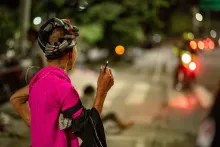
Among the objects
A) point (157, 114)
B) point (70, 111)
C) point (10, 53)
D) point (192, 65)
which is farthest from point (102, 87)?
point (10, 53)

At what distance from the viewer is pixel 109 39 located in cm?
2609

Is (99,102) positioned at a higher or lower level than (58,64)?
lower

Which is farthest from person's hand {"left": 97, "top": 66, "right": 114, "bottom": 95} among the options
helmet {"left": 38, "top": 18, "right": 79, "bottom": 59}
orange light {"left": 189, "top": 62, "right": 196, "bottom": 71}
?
orange light {"left": 189, "top": 62, "right": 196, "bottom": 71}

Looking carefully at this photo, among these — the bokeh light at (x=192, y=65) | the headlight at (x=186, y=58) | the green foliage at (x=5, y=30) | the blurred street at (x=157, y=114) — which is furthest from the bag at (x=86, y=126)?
the bokeh light at (x=192, y=65)

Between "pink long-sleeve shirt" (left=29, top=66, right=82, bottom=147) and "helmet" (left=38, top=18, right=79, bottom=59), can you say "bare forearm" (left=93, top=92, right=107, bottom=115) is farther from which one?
"helmet" (left=38, top=18, right=79, bottom=59)

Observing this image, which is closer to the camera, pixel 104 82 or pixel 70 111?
pixel 70 111

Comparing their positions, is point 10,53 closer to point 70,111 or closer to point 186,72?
point 186,72

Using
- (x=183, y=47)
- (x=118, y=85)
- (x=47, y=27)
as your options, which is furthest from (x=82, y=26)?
(x=47, y=27)

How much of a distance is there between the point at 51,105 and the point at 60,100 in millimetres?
64

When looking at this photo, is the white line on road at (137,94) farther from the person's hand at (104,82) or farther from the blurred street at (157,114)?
the person's hand at (104,82)

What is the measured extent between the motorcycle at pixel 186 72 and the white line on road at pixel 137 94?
1167 mm

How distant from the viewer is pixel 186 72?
12953mm

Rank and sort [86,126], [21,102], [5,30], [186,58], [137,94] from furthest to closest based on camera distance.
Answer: [137,94] → [186,58] → [5,30] → [21,102] → [86,126]

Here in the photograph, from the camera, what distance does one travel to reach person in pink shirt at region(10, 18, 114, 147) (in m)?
2.21
